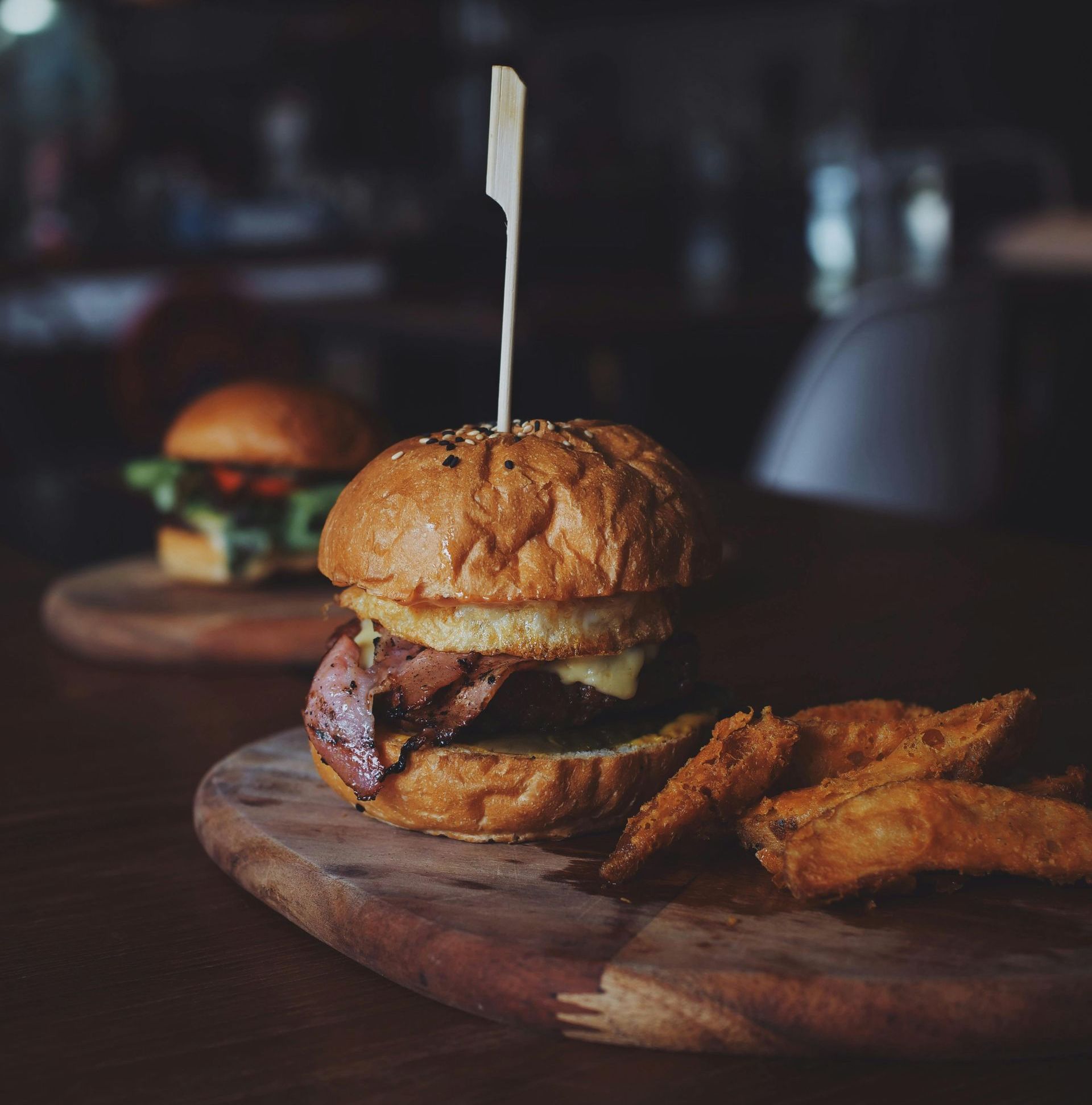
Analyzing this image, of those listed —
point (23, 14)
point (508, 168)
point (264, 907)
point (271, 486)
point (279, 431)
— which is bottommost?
point (264, 907)

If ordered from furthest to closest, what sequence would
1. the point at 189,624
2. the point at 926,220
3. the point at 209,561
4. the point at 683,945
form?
the point at 926,220, the point at 209,561, the point at 189,624, the point at 683,945

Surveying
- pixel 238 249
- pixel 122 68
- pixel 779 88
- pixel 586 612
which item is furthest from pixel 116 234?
pixel 586 612

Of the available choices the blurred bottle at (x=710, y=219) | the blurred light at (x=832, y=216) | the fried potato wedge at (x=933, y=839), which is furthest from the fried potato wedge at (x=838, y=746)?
the blurred light at (x=832, y=216)

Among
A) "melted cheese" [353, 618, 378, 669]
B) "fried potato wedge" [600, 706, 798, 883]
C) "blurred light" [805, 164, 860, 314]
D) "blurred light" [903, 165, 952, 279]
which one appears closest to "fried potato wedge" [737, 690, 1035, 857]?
"fried potato wedge" [600, 706, 798, 883]

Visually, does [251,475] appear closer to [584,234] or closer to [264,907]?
[264,907]

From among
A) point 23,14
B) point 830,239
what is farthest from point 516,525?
point 23,14

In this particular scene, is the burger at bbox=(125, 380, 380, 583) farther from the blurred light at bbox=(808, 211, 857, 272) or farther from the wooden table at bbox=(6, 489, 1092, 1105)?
the blurred light at bbox=(808, 211, 857, 272)
